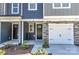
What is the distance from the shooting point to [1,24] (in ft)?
82.6

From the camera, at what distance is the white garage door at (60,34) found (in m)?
25.0

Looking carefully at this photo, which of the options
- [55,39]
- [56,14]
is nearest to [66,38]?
[55,39]

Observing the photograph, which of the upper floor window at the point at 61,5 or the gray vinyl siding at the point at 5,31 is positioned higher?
the upper floor window at the point at 61,5

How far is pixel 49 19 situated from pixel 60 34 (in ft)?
11.2

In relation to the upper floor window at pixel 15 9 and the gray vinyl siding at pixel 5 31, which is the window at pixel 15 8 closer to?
the upper floor window at pixel 15 9

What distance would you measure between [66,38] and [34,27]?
657 centimetres

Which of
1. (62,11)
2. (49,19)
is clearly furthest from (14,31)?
(62,11)

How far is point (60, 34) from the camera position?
25203 mm

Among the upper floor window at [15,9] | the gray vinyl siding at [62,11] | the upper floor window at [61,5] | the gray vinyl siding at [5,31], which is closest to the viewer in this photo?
the gray vinyl siding at [62,11]

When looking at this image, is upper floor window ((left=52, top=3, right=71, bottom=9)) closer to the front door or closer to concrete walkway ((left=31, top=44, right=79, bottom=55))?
concrete walkway ((left=31, top=44, right=79, bottom=55))

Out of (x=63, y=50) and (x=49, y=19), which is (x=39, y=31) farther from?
(x=63, y=50)

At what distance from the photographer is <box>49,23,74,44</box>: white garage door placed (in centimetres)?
2505

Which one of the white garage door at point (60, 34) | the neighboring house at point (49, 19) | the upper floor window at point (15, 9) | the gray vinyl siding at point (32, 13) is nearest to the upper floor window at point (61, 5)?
the neighboring house at point (49, 19)

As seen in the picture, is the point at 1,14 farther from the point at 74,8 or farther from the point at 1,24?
the point at 74,8
